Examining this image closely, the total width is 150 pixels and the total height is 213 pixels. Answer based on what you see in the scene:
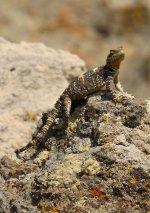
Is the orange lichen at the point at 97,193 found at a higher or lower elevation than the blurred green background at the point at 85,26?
lower

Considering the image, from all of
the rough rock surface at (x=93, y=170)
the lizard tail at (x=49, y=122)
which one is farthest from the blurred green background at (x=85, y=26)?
the rough rock surface at (x=93, y=170)

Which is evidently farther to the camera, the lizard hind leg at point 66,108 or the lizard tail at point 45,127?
the lizard tail at point 45,127

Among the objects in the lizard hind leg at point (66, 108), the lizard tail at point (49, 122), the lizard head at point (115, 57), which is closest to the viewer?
the lizard hind leg at point (66, 108)

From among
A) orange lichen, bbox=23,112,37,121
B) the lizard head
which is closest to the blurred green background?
orange lichen, bbox=23,112,37,121

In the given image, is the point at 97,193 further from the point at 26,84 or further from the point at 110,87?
the point at 26,84

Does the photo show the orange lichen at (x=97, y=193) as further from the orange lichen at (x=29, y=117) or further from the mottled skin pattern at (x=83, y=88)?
the orange lichen at (x=29, y=117)

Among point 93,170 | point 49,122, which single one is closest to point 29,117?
point 49,122
